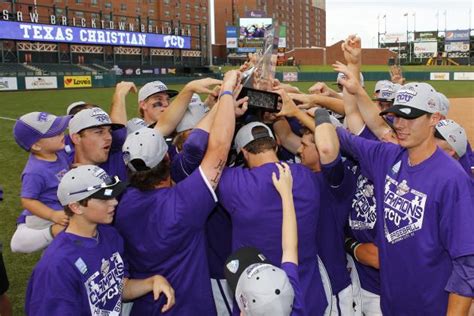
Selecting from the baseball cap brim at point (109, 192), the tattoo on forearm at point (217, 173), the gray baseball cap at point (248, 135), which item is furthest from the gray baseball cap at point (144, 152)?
the gray baseball cap at point (248, 135)

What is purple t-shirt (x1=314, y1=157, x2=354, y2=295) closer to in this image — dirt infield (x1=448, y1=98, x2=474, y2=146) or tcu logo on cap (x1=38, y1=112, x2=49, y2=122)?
tcu logo on cap (x1=38, y1=112, x2=49, y2=122)

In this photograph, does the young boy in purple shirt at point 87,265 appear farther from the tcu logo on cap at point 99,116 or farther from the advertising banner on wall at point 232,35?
the advertising banner on wall at point 232,35

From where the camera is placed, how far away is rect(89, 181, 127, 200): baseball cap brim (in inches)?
116

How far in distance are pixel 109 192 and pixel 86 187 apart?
0.14m

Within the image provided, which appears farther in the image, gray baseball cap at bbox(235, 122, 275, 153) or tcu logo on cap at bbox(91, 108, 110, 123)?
tcu logo on cap at bbox(91, 108, 110, 123)

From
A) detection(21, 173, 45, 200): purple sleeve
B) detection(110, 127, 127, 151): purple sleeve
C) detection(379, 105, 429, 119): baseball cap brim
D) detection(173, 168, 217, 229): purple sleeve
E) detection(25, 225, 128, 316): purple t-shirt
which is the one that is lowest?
detection(25, 225, 128, 316): purple t-shirt

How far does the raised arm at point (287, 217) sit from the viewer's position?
2.73m

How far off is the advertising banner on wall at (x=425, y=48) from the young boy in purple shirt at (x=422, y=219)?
330 ft

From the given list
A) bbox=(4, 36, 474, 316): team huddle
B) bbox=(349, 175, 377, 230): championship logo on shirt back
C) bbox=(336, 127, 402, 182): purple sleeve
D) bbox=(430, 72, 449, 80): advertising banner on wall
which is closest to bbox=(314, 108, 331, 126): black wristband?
bbox=(4, 36, 474, 316): team huddle

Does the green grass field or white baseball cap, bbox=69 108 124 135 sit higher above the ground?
white baseball cap, bbox=69 108 124 135

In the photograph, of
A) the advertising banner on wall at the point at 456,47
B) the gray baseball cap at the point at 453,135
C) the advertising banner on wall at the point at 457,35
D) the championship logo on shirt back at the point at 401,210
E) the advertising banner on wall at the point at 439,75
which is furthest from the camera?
the advertising banner on wall at the point at 457,35

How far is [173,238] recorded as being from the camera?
9.60 ft

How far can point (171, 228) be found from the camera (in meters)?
2.88

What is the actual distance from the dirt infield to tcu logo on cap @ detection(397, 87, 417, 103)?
13.8 meters
